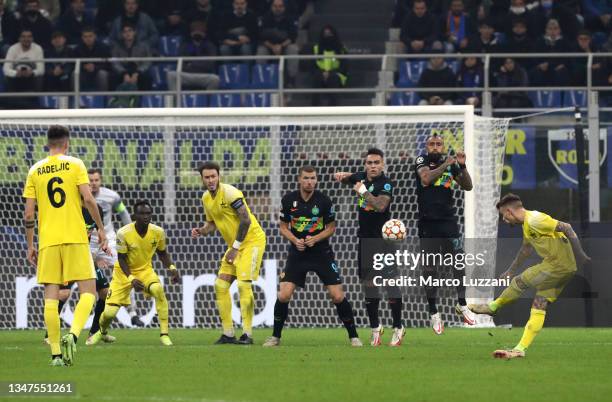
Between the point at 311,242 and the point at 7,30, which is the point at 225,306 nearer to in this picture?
the point at 311,242

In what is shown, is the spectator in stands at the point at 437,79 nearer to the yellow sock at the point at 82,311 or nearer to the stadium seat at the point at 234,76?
the stadium seat at the point at 234,76

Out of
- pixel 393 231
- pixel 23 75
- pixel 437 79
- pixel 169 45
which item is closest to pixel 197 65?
pixel 169 45

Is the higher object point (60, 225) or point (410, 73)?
point (410, 73)

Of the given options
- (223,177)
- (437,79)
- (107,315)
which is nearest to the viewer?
(107,315)

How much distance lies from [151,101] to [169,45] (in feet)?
8.59

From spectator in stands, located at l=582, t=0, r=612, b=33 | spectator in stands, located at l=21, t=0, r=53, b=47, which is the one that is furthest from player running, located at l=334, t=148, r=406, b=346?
spectator in stands, located at l=21, t=0, r=53, b=47

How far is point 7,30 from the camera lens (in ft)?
78.9

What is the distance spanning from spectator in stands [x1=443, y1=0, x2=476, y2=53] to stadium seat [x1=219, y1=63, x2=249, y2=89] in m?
3.49

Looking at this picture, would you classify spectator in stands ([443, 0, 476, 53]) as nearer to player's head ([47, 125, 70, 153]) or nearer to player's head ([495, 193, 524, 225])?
player's head ([495, 193, 524, 225])

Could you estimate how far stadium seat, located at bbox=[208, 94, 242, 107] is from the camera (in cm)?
2143

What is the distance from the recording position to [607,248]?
17562 millimetres

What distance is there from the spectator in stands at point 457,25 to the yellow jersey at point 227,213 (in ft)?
27.5

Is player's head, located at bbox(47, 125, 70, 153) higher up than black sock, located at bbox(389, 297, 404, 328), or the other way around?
player's head, located at bbox(47, 125, 70, 153)

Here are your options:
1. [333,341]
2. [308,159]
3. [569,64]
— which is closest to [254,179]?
[308,159]
